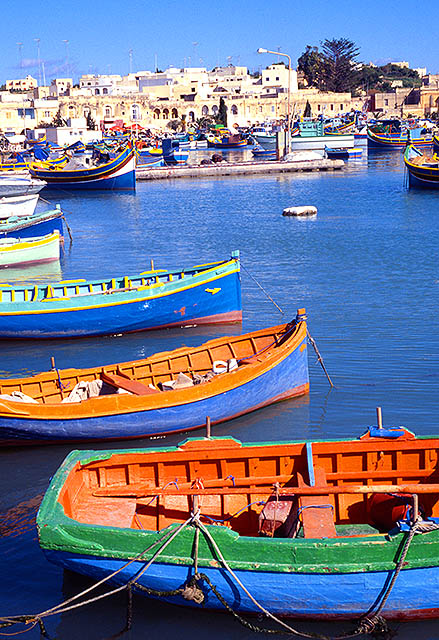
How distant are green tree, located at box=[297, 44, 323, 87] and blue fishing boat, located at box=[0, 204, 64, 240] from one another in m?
106

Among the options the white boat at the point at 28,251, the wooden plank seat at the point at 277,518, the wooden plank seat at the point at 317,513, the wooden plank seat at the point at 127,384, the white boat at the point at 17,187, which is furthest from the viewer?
the white boat at the point at 17,187

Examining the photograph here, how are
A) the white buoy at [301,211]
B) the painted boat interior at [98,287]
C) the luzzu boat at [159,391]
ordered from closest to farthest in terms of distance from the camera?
the luzzu boat at [159,391]
the painted boat interior at [98,287]
the white buoy at [301,211]

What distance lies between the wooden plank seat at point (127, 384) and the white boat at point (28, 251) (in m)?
13.5

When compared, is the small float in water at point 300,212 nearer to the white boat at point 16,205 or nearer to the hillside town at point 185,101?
the white boat at point 16,205

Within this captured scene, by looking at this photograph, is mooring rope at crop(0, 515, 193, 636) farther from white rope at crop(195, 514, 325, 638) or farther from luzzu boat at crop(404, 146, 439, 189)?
luzzu boat at crop(404, 146, 439, 189)

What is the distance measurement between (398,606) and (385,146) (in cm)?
7371

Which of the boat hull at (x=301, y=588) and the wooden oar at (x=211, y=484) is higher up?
the wooden oar at (x=211, y=484)

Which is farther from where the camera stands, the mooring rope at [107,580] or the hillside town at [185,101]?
the hillside town at [185,101]

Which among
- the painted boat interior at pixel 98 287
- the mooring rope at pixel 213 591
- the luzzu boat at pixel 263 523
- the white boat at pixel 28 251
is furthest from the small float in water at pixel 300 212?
the mooring rope at pixel 213 591

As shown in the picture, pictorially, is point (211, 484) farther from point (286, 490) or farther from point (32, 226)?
point (32, 226)

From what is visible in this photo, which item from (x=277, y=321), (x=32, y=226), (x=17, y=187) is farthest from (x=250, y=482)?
(x=17, y=187)

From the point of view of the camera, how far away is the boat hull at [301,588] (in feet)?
20.7

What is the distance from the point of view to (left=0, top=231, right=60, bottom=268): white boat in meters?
23.5

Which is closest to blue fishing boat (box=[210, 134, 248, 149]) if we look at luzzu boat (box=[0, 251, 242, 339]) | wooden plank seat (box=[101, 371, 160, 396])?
luzzu boat (box=[0, 251, 242, 339])
